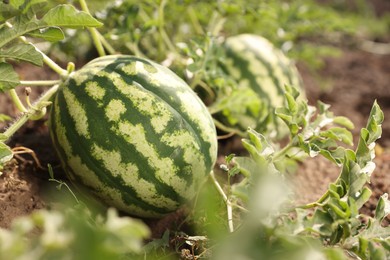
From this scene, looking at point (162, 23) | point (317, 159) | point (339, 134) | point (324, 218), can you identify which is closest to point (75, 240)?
point (324, 218)

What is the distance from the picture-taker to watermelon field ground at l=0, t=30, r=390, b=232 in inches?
74.4

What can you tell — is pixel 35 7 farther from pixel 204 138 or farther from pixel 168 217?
pixel 168 217

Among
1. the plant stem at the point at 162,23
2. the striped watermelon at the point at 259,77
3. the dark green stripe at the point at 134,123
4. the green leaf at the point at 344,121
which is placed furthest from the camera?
the striped watermelon at the point at 259,77

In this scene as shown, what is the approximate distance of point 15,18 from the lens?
68.4 inches

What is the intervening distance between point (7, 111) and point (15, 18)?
901 mm

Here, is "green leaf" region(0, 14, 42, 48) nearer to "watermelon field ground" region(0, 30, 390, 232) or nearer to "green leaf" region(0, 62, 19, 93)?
"green leaf" region(0, 62, 19, 93)

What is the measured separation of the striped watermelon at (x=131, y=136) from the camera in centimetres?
179

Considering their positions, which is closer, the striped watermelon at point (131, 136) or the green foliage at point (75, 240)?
the green foliage at point (75, 240)

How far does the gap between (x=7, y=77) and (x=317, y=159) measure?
1.65 metres

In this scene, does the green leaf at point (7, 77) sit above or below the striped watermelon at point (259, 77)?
above

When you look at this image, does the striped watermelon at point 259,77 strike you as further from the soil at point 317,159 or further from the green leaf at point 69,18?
the green leaf at point 69,18

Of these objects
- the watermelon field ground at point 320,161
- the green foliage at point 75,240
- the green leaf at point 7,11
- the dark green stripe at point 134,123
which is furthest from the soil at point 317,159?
the green foliage at point 75,240

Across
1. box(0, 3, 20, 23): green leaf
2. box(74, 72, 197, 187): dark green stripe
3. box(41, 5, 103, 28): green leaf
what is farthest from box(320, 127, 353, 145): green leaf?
box(0, 3, 20, 23): green leaf

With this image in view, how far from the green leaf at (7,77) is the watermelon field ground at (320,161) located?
0.35 metres
